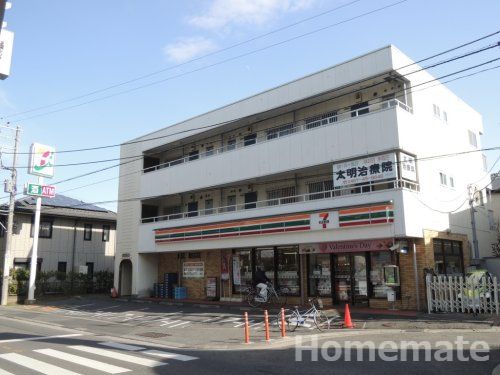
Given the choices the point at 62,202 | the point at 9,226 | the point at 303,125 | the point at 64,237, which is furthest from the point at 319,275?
the point at 62,202

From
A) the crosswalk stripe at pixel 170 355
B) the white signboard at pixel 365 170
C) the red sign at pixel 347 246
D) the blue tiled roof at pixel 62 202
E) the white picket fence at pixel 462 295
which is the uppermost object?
the blue tiled roof at pixel 62 202

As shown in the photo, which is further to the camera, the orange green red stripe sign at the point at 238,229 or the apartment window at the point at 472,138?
the apartment window at the point at 472,138

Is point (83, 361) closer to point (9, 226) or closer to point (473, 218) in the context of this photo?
point (473, 218)

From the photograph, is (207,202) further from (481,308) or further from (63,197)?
(63,197)

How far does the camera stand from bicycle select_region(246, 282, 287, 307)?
22.1 metres

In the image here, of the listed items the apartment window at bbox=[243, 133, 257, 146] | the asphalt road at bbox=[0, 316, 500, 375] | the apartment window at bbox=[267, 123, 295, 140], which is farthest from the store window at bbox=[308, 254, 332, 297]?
the apartment window at bbox=[243, 133, 257, 146]

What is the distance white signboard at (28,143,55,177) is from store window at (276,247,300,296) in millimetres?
17053

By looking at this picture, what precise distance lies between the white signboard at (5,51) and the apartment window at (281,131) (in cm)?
1811

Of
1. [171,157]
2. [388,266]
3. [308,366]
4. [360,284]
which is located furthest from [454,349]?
[171,157]

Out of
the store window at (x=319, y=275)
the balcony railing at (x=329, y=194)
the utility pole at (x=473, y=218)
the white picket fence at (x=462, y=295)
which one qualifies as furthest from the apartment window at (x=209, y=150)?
the white picket fence at (x=462, y=295)

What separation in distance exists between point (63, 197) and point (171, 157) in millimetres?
16933

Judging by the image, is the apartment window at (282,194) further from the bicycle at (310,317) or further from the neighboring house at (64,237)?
the neighboring house at (64,237)

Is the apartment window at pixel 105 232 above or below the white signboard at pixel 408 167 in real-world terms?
below

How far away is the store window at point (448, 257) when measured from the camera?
65.0ft
